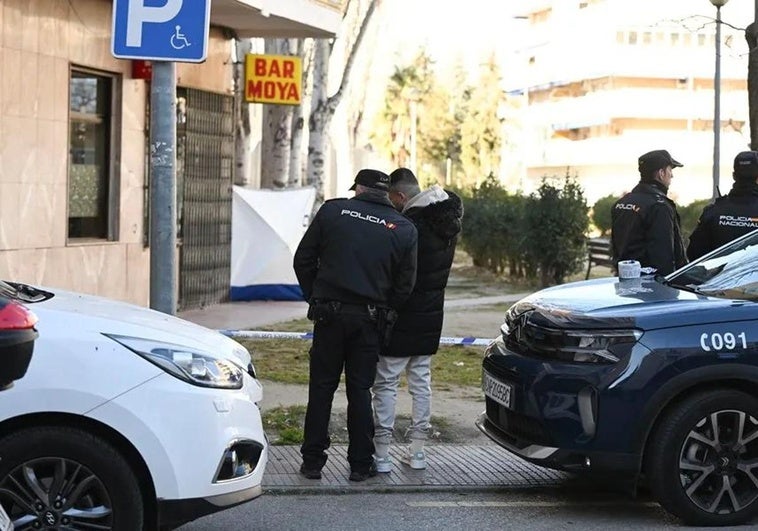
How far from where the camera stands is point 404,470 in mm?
7367

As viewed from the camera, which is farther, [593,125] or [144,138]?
[593,125]

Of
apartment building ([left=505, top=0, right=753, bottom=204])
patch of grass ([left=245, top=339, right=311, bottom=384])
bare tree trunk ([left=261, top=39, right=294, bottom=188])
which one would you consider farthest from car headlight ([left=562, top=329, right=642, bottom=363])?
apartment building ([left=505, top=0, right=753, bottom=204])

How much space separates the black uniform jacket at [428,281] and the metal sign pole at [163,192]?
1.41 meters

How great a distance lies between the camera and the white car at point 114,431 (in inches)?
190

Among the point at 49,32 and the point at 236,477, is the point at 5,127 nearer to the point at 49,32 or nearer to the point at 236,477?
the point at 49,32

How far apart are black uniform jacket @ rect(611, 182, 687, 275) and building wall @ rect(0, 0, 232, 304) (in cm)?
610

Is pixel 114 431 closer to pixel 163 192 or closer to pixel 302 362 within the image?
pixel 163 192

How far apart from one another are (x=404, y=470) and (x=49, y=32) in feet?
22.7

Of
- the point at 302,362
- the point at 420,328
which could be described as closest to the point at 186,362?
the point at 420,328

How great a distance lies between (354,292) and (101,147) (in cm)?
769

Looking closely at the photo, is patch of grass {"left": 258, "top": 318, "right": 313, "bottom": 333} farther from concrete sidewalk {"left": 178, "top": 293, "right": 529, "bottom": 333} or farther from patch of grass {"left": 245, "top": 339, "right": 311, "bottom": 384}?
patch of grass {"left": 245, "top": 339, "right": 311, "bottom": 384}

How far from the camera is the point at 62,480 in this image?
4.85m

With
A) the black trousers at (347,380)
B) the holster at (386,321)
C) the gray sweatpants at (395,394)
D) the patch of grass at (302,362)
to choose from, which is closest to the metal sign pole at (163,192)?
the black trousers at (347,380)

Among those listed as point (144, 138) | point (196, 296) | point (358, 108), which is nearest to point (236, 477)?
point (144, 138)
